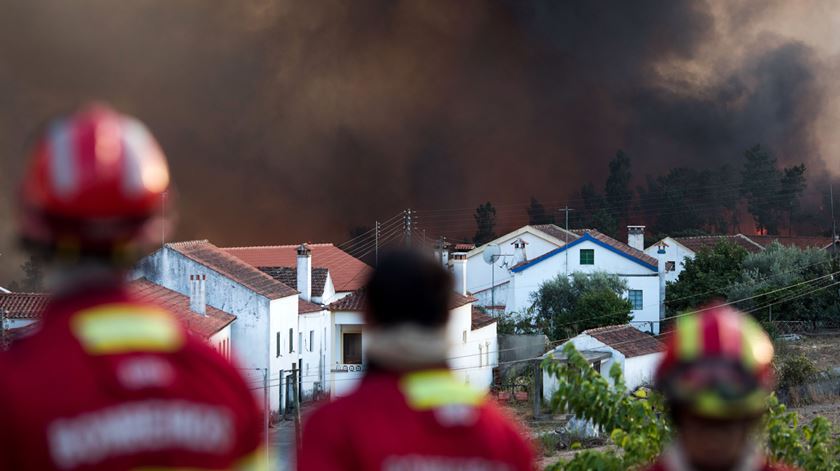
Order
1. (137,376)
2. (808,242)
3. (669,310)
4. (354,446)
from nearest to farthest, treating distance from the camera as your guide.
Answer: (137,376)
(354,446)
(669,310)
(808,242)

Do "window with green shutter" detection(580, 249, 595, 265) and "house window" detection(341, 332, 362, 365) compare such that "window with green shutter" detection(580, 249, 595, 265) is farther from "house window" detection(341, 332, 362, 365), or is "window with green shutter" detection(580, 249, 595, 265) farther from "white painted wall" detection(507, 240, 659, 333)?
"house window" detection(341, 332, 362, 365)

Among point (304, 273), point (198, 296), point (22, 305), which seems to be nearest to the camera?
point (22, 305)

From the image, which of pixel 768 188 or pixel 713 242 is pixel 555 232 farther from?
pixel 768 188

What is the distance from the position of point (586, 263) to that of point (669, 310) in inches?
181

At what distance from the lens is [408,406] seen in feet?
9.70

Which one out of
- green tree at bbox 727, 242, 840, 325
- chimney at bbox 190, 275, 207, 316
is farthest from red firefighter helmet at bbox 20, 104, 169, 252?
green tree at bbox 727, 242, 840, 325

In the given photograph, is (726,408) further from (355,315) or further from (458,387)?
(355,315)

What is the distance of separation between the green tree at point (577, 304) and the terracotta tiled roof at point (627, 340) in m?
7.82

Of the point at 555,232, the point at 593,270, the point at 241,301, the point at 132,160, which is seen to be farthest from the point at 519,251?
the point at 132,160

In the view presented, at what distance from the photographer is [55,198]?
2.59 m

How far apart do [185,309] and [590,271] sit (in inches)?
1007

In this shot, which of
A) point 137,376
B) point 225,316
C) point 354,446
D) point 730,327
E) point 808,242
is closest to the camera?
point 137,376

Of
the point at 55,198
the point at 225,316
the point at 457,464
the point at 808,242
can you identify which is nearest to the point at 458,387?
the point at 457,464

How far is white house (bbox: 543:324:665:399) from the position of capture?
37562 millimetres
